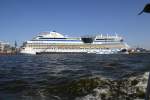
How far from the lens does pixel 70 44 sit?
112 meters

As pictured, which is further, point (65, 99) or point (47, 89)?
point (47, 89)

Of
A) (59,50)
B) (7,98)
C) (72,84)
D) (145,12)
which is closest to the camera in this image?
(145,12)

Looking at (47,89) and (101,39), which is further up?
(101,39)

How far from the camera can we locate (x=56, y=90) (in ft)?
31.4

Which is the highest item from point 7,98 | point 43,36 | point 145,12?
point 43,36

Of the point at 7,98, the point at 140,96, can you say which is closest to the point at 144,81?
the point at 140,96

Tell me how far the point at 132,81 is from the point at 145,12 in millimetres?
6171

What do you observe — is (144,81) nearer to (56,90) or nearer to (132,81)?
(132,81)

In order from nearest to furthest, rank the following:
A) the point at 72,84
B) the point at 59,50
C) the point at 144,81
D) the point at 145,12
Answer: the point at 145,12
the point at 144,81
the point at 72,84
the point at 59,50

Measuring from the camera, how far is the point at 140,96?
7766mm

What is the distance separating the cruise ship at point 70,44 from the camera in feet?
357

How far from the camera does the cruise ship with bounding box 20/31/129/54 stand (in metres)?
109

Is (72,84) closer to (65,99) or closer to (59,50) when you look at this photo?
(65,99)

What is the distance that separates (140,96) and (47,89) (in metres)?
3.73
